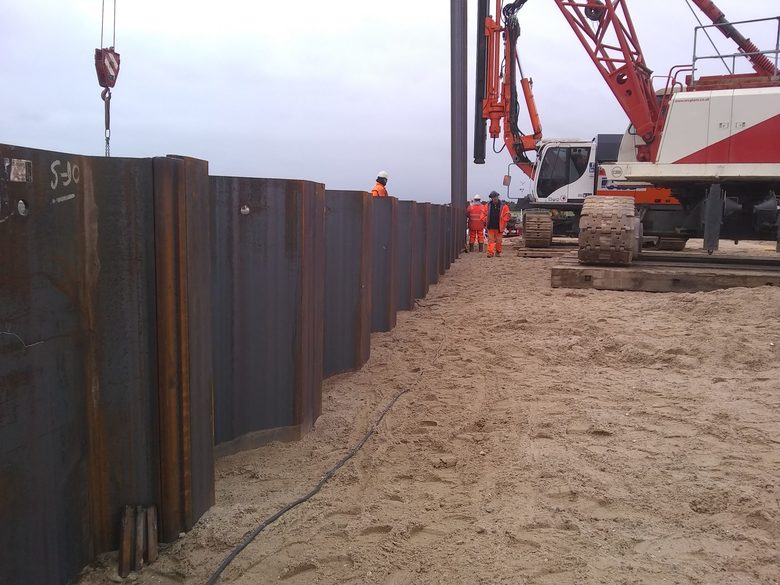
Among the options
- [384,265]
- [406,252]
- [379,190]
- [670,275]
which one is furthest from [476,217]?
[384,265]

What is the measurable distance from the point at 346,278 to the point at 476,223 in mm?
14261

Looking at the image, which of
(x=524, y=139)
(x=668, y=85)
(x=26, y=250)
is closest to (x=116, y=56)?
(x=26, y=250)

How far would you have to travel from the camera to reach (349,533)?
2510mm

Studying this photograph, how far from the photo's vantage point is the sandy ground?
2.30 m

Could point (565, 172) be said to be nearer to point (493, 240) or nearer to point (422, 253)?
point (493, 240)

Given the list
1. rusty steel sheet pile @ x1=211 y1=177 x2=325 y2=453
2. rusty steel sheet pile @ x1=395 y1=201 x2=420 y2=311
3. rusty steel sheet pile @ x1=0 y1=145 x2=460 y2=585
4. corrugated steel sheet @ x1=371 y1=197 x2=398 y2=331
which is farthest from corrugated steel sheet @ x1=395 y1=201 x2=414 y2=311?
rusty steel sheet pile @ x1=0 y1=145 x2=460 y2=585

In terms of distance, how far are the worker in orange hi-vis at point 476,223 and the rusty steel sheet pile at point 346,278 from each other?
45.7 feet

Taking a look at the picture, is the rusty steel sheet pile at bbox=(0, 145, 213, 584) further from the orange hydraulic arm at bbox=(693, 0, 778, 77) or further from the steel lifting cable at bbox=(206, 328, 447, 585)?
the orange hydraulic arm at bbox=(693, 0, 778, 77)

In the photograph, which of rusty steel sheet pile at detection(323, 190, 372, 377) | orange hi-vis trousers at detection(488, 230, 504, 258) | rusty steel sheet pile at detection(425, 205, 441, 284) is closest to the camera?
rusty steel sheet pile at detection(323, 190, 372, 377)

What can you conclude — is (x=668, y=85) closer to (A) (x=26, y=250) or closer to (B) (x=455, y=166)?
(B) (x=455, y=166)

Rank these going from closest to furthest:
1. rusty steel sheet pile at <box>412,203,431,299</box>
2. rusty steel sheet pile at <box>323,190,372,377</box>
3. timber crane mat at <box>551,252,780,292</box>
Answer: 1. rusty steel sheet pile at <box>323,190,372,377</box>
2. timber crane mat at <box>551,252,780,292</box>
3. rusty steel sheet pile at <box>412,203,431,299</box>

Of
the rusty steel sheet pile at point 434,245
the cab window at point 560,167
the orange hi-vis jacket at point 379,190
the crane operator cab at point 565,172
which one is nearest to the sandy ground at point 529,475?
the rusty steel sheet pile at point 434,245

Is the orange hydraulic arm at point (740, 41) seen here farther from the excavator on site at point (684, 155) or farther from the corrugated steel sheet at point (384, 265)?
the corrugated steel sheet at point (384, 265)

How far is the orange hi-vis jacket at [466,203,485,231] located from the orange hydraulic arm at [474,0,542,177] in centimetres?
189
